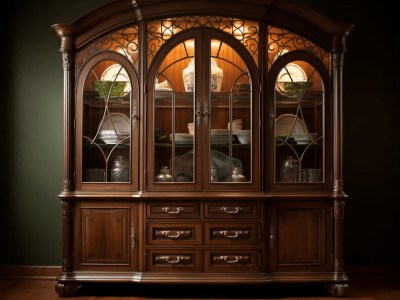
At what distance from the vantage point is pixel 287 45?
401cm

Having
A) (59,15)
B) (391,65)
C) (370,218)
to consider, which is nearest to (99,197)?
(59,15)

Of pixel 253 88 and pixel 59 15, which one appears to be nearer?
pixel 253 88

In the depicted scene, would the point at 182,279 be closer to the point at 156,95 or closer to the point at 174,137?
the point at 174,137

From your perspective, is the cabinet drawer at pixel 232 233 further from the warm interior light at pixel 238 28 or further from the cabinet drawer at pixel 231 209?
the warm interior light at pixel 238 28

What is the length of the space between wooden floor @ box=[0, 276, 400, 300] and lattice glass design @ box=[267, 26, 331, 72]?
161 centimetres

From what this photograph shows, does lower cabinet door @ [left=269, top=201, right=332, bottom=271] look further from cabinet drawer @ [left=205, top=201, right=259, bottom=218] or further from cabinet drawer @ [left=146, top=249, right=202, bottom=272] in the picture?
cabinet drawer @ [left=146, top=249, right=202, bottom=272]

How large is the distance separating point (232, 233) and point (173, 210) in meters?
0.44

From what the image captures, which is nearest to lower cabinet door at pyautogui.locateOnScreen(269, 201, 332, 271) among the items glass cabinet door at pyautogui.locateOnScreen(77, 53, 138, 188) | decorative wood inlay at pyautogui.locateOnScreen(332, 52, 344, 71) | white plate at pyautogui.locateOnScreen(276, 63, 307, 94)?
white plate at pyautogui.locateOnScreen(276, 63, 307, 94)

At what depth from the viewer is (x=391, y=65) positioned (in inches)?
182

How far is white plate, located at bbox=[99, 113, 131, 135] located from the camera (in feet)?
13.2

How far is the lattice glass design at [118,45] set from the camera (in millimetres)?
4004

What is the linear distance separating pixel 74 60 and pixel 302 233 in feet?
6.59

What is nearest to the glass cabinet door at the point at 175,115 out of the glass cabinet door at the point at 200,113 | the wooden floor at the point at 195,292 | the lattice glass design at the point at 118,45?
the glass cabinet door at the point at 200,113

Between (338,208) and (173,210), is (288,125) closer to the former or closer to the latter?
(338,208)
